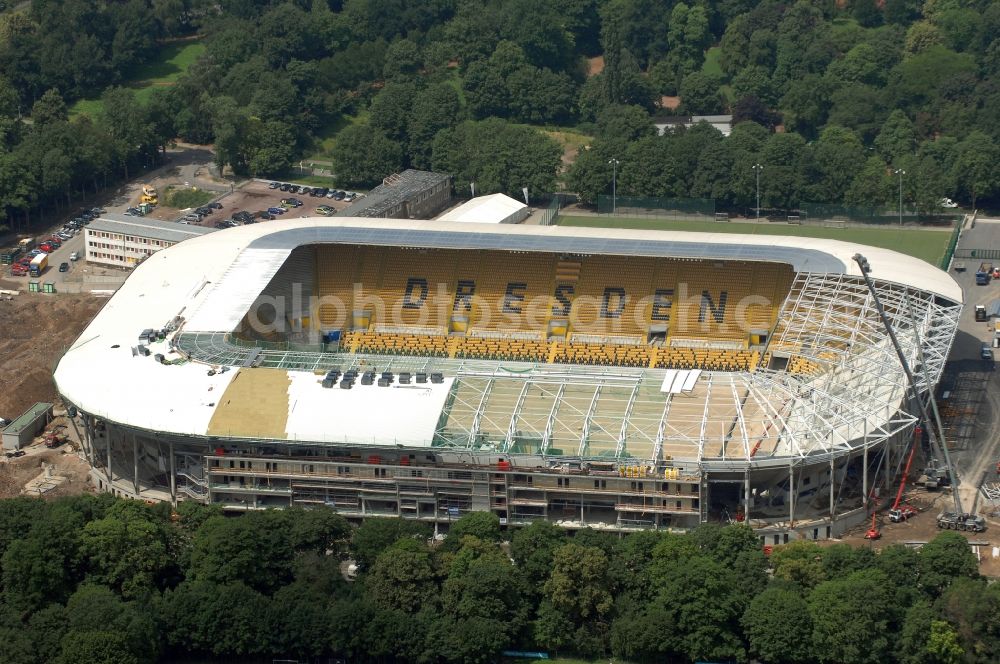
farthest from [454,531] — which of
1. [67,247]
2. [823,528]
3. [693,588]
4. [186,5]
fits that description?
[186,5]

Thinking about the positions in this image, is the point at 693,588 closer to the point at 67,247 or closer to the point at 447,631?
the point at 447,631

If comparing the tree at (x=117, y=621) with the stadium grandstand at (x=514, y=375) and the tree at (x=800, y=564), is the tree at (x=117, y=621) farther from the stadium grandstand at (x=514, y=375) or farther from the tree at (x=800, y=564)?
the tree at (x=800, y=564)

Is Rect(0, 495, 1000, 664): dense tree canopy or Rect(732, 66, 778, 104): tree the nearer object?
Rect(0, 495, 1000, 664): dense tree canopy

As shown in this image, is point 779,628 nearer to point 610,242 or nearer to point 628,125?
point 610,242

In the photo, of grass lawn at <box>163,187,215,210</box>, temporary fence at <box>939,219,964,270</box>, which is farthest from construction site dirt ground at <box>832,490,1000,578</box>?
grass lawn at <box>163,187,215,210</box>

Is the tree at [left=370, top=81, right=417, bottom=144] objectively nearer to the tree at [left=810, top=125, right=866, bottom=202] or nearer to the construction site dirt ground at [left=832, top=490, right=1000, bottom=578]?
the tree at [left=810, top=125, right=866, bottom=202]

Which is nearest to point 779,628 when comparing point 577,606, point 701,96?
point 577,606
